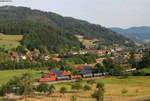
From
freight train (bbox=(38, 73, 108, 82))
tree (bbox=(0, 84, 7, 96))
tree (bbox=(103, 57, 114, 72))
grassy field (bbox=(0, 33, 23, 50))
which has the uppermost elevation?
grassy field (bbox=(0, 33, 23, 50))

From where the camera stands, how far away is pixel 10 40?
150 metres

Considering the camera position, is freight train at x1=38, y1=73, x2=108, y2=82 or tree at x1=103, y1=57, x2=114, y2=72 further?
tree at x1=103, y1=57, x2=114, y2=72

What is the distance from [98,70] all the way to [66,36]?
A: 351ft

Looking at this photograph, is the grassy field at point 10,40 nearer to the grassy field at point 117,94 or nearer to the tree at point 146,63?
the tree at point 146,63

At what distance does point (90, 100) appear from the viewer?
4091cm

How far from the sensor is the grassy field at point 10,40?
134 m

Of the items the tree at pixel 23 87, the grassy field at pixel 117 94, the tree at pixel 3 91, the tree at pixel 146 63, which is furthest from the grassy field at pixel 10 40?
the grassy field at pixel 117 94

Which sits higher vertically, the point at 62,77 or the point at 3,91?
the point at 3,91

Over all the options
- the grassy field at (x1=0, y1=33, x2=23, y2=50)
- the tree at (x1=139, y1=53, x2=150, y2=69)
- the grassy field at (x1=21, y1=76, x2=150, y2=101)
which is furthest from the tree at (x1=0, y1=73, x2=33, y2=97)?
the grassy field at (x1=0, y1=33, x2=23, y2=50)

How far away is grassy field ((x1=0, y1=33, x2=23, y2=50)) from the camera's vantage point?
133525mm

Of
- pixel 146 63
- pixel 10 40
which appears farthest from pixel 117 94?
pixel 10 40

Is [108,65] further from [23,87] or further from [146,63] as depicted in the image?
[23,87]

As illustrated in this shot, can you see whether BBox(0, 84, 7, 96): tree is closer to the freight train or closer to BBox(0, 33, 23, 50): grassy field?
the freight train

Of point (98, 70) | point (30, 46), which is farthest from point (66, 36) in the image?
point (98, 70)
